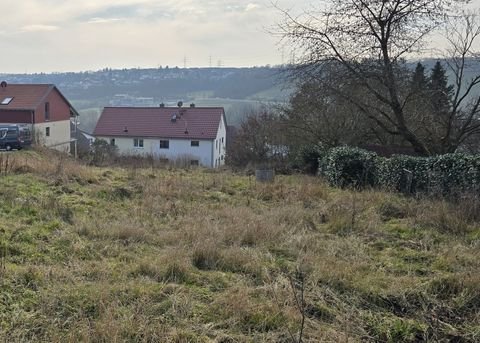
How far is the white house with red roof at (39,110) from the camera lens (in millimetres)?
36781

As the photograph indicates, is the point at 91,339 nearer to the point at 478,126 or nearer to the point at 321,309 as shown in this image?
the point at 321,309

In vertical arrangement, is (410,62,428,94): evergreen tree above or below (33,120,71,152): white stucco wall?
above

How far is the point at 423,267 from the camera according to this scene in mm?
5488

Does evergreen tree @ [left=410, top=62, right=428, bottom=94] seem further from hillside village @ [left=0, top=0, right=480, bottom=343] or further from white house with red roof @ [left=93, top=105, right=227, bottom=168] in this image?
white house with red roof @ [left=93, top=105, right=227, bottom=168]

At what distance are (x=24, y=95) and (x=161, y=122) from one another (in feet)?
44.8

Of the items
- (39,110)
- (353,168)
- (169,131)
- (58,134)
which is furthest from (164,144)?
(353,168)

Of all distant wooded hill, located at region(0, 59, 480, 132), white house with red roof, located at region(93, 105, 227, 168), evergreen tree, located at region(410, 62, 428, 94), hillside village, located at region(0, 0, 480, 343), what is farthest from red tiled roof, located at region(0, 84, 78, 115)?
distant wooded hill, located at region(0, 59, 480, 132)

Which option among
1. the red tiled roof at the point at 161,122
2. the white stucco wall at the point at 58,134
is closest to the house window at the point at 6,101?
the white stucco wall at the point at 58,134

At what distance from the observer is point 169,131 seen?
4481 cm

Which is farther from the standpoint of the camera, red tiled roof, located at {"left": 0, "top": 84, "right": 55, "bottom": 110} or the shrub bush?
red tiled roof, located at {"left": 0, "top": 84, "right": 55, "bottom": 110}

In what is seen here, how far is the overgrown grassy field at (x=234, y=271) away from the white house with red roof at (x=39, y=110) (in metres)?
31.2

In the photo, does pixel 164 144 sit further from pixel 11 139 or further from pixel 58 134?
pixel 11 139

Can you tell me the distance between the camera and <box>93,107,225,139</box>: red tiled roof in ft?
146

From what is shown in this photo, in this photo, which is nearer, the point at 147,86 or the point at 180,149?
the point at 180,149
